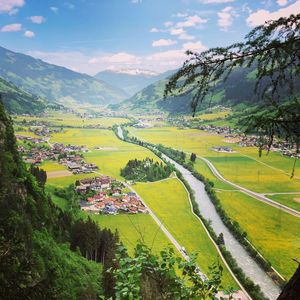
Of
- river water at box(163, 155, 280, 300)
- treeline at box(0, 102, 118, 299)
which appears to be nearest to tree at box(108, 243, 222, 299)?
treeline at box(0, 102, 118, 299)

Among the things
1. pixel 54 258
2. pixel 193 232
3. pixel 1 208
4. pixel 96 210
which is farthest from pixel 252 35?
pixel 96 210

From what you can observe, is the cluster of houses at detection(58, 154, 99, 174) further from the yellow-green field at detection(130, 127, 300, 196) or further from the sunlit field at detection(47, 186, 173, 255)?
the yellow-green field at detection(130, 127, 300, 196)

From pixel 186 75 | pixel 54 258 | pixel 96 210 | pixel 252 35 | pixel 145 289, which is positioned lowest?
pixel 96 210

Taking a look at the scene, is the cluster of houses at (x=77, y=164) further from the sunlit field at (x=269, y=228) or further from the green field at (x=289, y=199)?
the green field at (x=289, y=199)

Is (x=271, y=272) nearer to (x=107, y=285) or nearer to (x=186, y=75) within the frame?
(x=107, y=285)

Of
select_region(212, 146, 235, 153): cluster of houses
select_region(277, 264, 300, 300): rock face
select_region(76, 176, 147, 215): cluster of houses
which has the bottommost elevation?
select_region(76, 176, 147, 215): cluster of houses
